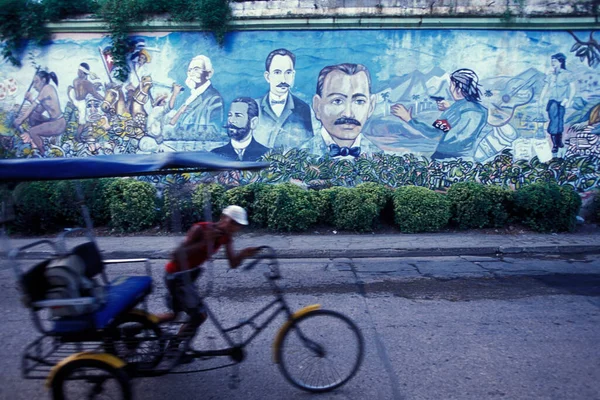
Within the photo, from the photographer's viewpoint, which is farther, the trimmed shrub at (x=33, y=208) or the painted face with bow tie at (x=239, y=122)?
the painted face with bow tie at (x=239, y=122)

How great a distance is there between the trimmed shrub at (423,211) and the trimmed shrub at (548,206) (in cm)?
174

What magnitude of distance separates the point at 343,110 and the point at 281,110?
5.25 feet

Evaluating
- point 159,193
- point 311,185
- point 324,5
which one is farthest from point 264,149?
point 324,5

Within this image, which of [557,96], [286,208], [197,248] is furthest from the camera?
[557,96]

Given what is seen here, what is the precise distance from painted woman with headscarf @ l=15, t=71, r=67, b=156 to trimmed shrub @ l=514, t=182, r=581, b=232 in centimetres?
1171

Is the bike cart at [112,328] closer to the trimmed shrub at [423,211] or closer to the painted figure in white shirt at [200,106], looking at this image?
the trimmed shrub at [423,211]

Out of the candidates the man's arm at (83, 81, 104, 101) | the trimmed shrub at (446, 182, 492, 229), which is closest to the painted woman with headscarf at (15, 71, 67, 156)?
the man's arm at (83, 81, 104, 101)

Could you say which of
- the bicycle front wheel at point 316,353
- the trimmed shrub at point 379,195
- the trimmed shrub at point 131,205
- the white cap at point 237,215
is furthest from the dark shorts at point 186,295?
the trimmed shrub at point 379,195

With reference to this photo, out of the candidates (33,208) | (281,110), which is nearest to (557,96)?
(281,110)

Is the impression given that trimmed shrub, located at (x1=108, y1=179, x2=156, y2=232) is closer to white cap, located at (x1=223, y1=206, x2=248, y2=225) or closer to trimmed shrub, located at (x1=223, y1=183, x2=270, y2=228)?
trimmed shrub, located at (x1=223, y1=183, x2=270, y2=228)

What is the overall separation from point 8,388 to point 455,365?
13.6 feet

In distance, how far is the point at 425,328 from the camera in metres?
5.01

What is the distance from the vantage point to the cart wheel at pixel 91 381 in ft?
10.6

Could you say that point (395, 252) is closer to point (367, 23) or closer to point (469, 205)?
point (469, 205)
